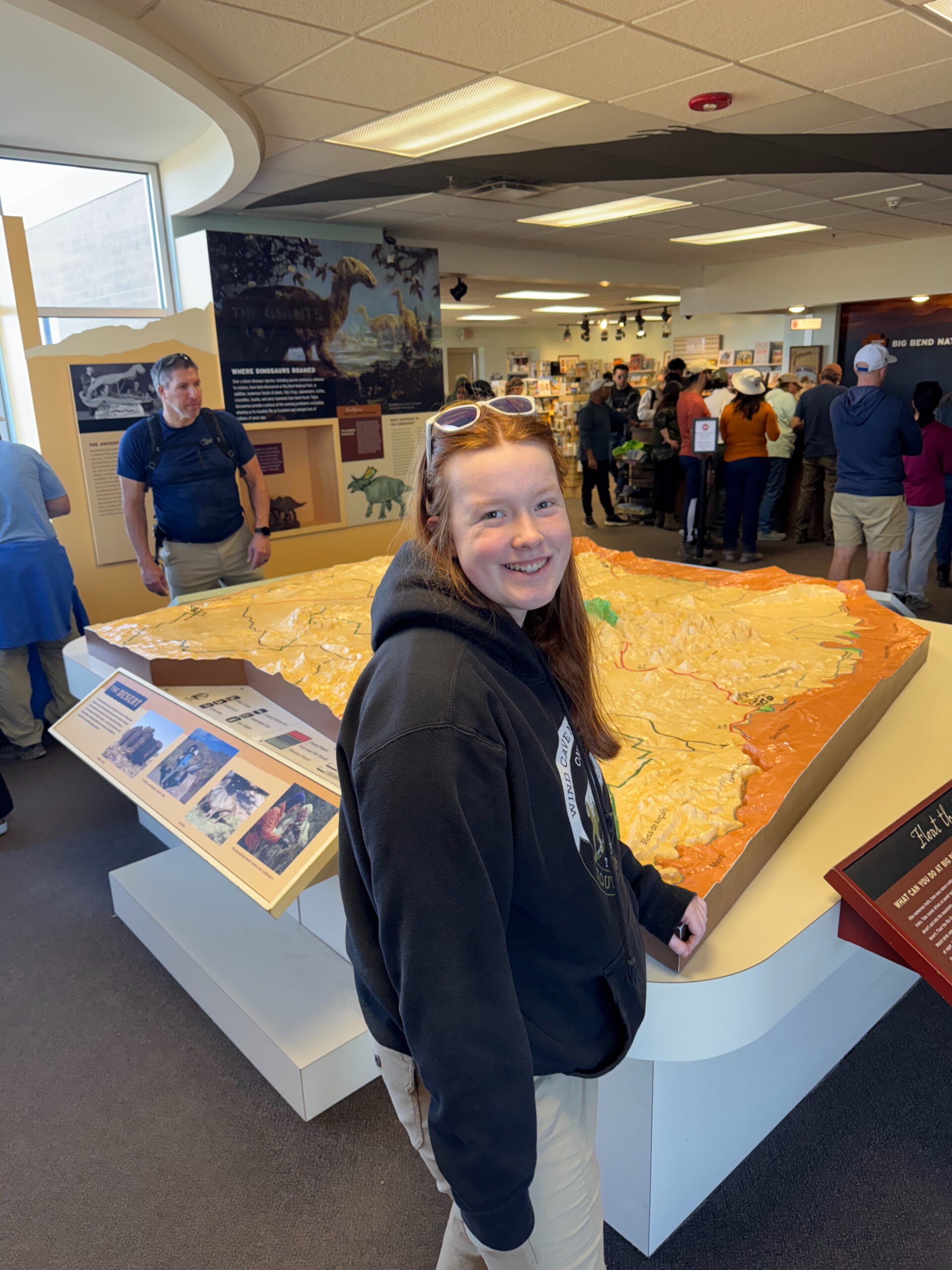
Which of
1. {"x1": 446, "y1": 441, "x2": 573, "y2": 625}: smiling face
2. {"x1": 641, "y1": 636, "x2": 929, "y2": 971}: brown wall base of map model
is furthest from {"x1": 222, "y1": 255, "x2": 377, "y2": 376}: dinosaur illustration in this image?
{"x1": 446, "y1": 441, "x2": 573, "y2": 625}: smiling face

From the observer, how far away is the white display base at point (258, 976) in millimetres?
2090

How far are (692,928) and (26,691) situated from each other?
12.1 feet

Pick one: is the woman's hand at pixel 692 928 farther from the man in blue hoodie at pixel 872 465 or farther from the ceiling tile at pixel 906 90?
the man in blue hoodie at pixel 872 465

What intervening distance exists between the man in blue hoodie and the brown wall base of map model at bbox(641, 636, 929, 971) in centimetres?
273

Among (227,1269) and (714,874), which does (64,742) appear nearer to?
(227,1269)

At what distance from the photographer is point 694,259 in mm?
9641

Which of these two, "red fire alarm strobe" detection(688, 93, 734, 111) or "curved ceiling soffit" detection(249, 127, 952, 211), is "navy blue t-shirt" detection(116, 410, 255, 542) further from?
"red fire alarm strobe" detection(688, 93, 734, 111)

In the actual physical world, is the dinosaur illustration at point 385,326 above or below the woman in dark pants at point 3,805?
above

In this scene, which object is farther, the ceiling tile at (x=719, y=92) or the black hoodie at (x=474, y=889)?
the ceiling tile at (x=719, y=92)

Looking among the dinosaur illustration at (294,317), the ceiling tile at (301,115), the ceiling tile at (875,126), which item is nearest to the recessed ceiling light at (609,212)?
the dinosaur illustration at (294,317)

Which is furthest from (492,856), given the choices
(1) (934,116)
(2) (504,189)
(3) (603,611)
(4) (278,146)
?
(2) (504,189)

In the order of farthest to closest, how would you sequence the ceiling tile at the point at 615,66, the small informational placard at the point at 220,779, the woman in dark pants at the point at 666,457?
the woman in dark pants at the point at 666,457
the ceiling tile at the point at 615,66
the small informational placard at the point at 220,779

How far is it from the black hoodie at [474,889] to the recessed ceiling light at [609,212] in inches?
219

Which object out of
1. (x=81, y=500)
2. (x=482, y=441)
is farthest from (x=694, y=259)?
(x=482, y=441)
